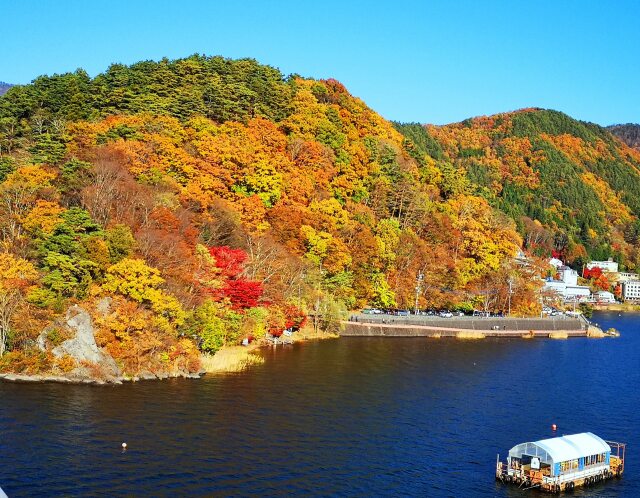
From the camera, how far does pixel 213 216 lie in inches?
3187

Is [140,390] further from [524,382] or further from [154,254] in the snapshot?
[524,382]

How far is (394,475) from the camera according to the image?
125 ft

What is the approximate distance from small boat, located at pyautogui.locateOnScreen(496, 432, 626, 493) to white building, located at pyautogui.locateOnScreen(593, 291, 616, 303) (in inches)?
5840

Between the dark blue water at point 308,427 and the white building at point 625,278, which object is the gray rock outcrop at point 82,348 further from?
the white building at point 625,278

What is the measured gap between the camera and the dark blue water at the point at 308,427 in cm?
3594

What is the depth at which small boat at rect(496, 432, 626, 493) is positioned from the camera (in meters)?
37.0

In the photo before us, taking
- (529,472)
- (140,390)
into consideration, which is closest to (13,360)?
(140,390)

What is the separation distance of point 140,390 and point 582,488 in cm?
2988

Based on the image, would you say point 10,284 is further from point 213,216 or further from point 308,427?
point 213,216

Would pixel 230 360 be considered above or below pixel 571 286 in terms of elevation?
below

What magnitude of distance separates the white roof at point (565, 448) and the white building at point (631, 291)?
166059 mm

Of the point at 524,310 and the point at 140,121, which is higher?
the point at 140,121

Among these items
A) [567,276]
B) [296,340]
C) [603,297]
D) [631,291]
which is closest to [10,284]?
[296,340]

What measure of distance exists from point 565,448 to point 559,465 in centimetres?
147
